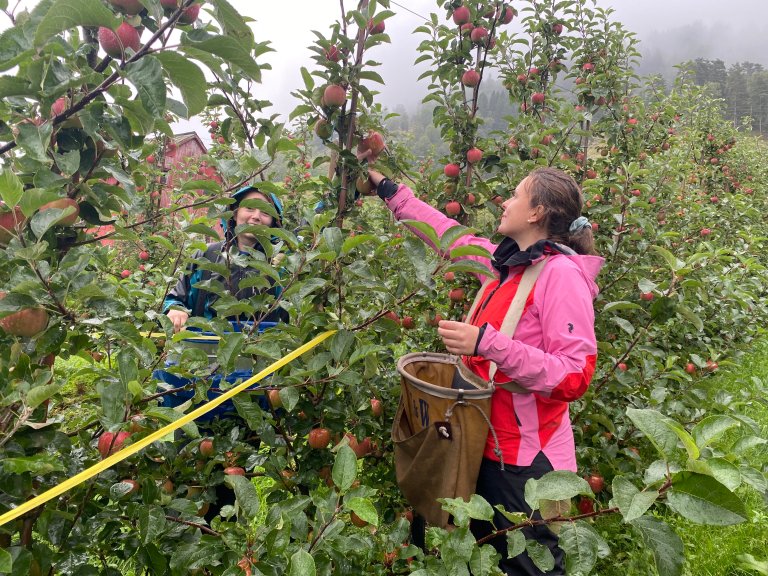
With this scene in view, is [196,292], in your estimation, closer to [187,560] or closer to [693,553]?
[187,560]

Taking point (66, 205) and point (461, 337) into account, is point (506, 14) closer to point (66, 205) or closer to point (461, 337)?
point (461, 337)

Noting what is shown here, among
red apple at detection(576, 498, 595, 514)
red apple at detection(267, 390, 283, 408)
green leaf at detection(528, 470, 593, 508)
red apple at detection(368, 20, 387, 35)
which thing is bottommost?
red apple at detection(576, 498, 595, 514)

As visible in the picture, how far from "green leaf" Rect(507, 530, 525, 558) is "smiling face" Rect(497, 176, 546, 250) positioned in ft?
3.50

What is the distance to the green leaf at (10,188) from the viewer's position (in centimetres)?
88

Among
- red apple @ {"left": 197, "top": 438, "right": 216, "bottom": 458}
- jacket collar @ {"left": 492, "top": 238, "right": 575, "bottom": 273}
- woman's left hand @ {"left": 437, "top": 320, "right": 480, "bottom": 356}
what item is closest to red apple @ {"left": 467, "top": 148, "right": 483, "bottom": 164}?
jacket collar @ {"left": 492, "top": 238, "right": 575, "bottom": 273}

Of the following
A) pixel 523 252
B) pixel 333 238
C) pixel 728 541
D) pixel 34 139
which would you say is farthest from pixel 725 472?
pixel 728 541

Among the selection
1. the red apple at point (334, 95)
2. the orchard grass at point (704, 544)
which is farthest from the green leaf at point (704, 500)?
the orchard grass at point (704, 544)

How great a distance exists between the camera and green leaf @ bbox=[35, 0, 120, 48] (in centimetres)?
77

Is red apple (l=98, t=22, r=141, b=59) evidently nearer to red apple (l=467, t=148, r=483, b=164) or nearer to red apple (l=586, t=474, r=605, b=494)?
red apple (l=467, t=148, r=483, b=164)

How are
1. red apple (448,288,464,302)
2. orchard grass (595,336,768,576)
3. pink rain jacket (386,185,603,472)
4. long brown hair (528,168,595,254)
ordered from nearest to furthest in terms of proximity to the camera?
pink rain jacket (386,185,603,472)
long brown hair (528,168,595,254)
orchard grass (595,336,768,576)
red apple (448,288,464,302)

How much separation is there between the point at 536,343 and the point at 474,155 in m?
1.16

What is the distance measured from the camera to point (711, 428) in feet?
2.48

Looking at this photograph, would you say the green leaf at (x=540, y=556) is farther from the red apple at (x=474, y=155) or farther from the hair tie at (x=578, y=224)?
the red apple at (x=474, y=155)

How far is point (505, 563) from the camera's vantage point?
1.57m
